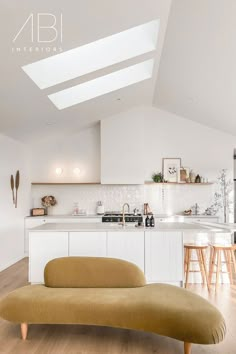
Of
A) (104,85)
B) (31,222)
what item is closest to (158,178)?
(104,85)

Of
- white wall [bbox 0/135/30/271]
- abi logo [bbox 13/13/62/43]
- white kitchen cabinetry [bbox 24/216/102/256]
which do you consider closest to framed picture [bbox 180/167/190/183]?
white kitchen cabinetry [bbox 24/216/102/256]

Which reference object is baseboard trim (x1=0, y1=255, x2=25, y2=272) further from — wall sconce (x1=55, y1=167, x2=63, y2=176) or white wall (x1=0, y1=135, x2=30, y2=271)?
wall sconce (x1=55, y1=167, x2=63, y2=176)

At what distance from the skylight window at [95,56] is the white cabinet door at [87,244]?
2.08m

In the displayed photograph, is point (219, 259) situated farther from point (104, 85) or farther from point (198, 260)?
point (104, 85)

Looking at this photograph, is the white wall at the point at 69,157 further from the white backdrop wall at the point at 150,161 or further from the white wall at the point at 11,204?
the white wall at the point at 11,204

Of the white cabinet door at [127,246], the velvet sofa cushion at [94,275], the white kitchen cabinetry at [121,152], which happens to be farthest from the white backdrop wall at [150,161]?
the velvet sofa cushion at [94,275]

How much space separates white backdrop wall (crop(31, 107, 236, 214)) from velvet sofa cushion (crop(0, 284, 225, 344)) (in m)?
4.46

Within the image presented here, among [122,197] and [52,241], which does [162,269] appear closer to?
[52,241]

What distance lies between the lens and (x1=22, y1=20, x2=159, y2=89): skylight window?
4207 millimetres

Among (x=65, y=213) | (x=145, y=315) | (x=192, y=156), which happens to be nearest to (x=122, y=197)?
(x=65, y=213)

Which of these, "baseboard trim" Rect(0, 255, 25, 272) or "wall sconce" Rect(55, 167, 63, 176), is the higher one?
"wall sconce" Rect(55, 167, 63, 176)

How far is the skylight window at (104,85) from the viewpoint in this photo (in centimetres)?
545

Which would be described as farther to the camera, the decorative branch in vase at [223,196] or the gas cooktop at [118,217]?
the decorative branch in vase at [223,196]

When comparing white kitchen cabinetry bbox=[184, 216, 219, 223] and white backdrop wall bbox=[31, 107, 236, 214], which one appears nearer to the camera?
white kitchen cabinetry bbox=[184, 216, 219, 223]
